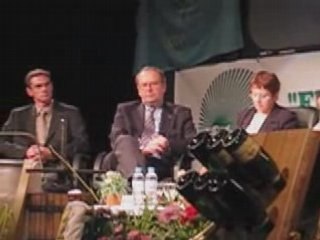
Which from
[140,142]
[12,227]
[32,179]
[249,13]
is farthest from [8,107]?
[12,227]

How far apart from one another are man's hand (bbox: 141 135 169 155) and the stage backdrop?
4.14 ft

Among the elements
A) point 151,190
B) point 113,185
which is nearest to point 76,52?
point 113,185

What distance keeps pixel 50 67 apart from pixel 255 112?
112 inches

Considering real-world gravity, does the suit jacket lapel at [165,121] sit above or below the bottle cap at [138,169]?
above

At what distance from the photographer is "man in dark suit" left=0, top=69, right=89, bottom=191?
5.00 metres

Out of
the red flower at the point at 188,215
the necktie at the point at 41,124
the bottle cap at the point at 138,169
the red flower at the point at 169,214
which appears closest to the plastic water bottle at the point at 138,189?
the bottle cap at the point at 138,169

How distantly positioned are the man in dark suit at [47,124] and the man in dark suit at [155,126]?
28 centimetres

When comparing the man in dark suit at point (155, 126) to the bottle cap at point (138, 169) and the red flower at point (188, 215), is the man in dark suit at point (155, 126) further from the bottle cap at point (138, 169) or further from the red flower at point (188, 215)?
the red flower at point (188, 215)

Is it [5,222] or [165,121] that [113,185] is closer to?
[5,222]

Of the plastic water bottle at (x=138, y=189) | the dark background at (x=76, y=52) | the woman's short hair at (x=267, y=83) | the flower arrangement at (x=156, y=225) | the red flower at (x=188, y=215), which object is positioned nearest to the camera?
the red flower at (x=188, y=215)

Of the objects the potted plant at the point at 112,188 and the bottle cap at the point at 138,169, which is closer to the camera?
the potted plant at the point at 112,188

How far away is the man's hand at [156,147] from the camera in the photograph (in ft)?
14.9

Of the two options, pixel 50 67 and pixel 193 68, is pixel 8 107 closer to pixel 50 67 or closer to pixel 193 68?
pixel 50 67

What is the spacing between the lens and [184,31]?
21.1 ft
